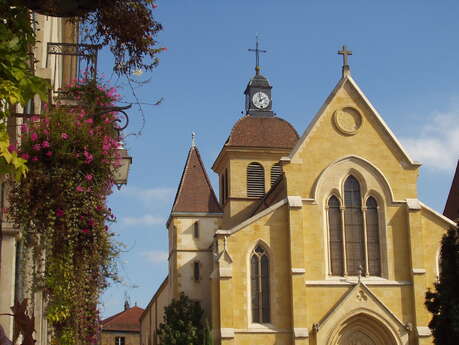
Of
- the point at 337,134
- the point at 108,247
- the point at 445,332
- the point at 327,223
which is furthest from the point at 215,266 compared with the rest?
the point at 108,247

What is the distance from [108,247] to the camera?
9906mm

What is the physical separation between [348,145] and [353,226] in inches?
152

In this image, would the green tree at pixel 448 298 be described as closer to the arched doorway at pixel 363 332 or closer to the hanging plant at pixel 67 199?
the hanging plant at pixel 67 199

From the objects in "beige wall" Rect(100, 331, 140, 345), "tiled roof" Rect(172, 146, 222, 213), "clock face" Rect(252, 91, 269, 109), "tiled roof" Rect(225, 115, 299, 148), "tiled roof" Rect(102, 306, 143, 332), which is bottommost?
"beige wall" Rect(100, 331, 140, 345)

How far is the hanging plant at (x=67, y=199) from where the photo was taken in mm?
8703

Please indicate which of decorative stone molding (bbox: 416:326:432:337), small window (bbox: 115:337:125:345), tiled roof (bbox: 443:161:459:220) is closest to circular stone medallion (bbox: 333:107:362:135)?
decorative stone molding (bbox: 416:326:432:337)

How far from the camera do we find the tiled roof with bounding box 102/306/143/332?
8931 cm

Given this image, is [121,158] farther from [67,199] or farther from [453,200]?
[453,200]

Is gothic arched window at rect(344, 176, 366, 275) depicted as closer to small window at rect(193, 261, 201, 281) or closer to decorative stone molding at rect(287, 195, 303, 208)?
decorative stone molding at rect(287, 195, 303, 208)

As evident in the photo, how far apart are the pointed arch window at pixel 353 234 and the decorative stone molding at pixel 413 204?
1497 millimetres

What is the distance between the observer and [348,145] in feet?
122

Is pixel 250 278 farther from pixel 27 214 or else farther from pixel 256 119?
pixel 27 214

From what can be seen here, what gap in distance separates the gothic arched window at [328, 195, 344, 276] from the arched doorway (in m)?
2.27

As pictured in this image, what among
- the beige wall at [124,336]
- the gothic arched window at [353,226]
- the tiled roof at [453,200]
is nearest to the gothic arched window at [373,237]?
the gothic arched window at [353,226]
